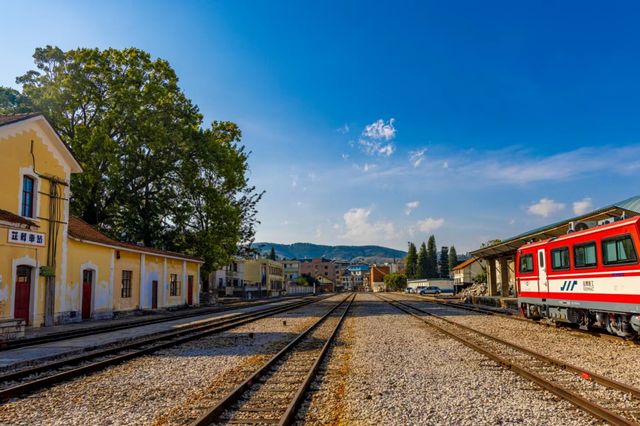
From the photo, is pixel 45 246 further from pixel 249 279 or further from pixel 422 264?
pixel 422 264

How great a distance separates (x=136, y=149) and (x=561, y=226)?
26.4 meters

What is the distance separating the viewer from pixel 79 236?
22.9 metres

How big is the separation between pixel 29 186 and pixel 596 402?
854 inches

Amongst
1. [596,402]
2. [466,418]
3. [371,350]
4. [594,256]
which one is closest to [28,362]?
[371,350]

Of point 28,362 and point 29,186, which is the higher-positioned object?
point 29,186

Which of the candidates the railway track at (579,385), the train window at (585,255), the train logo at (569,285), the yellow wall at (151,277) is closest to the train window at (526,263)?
the train logo at (569,285)

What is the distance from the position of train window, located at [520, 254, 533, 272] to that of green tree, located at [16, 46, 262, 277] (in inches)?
950

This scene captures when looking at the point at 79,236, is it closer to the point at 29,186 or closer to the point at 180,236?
the point at 29,186

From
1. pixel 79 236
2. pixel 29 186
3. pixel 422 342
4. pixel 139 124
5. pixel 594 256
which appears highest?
pixel 139 124

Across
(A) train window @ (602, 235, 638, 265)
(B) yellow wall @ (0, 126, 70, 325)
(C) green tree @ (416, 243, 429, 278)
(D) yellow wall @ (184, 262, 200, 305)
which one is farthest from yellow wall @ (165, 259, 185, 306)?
(C) green tree @ (416, 243, 429, 278)

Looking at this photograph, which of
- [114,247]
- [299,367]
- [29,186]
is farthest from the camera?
[114,247]

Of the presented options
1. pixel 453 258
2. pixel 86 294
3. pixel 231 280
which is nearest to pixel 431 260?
pixel 453 258

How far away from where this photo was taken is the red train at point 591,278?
1213 cm

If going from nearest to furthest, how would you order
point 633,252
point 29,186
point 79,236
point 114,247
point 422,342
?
point 633,252 → point 422,342 → point 29,186 → point 79,236 → point 114,247
